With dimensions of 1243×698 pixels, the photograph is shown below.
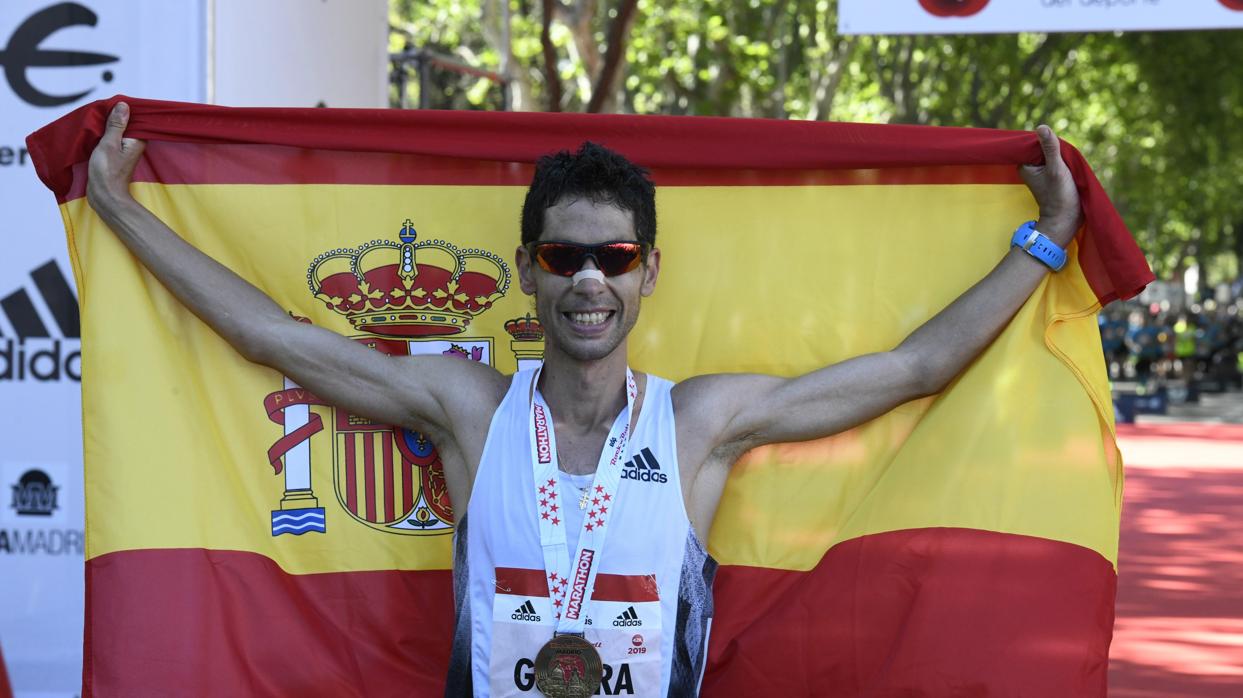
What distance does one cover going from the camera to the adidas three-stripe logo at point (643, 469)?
3271 mm

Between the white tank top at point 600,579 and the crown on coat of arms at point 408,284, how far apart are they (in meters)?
0.52

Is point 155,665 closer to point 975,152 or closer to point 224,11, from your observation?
point 224,11

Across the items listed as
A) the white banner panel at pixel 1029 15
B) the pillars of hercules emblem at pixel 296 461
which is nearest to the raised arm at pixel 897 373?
the pillars of hercules emblem at pixel 296 461

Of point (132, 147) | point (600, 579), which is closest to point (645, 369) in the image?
point (600, 579)

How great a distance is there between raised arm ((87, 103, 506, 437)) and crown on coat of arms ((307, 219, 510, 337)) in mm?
238

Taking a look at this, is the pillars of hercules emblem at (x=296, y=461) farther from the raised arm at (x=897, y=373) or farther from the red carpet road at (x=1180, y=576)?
the red carpet road at (x=1180, y=576)

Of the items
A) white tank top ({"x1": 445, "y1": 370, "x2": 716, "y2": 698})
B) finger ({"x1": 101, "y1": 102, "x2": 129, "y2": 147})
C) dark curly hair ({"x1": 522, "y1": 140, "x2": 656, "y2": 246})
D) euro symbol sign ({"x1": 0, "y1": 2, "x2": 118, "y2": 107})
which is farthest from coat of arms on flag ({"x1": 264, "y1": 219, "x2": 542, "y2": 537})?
euro symbol sign ({"x1": 0, "y1": 2, "x2": 118, "y2": 107})

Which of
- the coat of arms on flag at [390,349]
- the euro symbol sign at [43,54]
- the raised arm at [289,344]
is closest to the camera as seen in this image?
the raised arm at [289,344]

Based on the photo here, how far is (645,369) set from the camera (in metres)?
3.81

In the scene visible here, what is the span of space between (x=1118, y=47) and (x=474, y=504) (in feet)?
75.9

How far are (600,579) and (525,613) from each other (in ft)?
0.65

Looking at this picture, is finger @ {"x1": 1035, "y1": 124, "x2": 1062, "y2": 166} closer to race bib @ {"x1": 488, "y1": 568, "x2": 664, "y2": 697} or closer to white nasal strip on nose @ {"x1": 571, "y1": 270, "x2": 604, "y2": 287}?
white nasal strip on nose @ {"x1": 571, "y1": 270, "x2": 604, "y2": 287}

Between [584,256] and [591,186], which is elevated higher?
[591,186]

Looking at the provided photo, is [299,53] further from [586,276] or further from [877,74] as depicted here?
[877,74]
